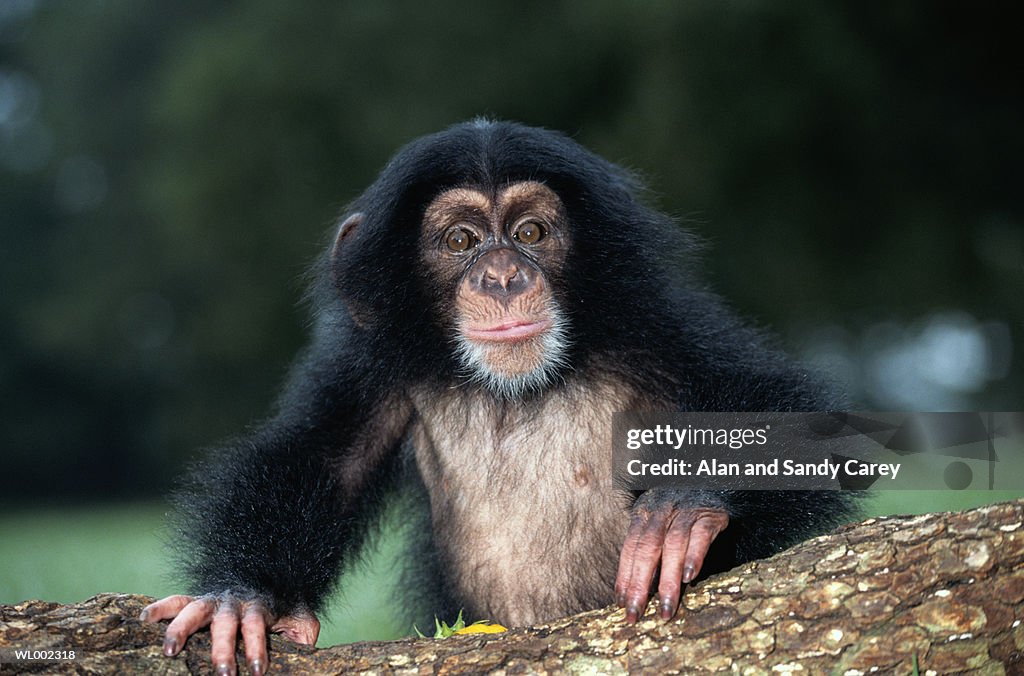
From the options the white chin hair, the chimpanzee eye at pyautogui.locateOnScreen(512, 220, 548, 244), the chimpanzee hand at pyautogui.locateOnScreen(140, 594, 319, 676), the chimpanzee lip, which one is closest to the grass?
the chimpanzee hand at pyautogui.locateOnScreen(140, 594, 319, 676)

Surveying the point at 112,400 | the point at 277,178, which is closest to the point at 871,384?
the point at 277,178

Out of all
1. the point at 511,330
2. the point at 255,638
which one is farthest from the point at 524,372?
the point at 255,638

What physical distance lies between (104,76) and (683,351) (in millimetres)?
20776

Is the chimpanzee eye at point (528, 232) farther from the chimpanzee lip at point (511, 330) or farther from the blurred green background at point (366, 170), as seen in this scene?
the blurred green background at point (366, 170)

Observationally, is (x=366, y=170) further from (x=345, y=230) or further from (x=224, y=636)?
(x=224, y=636)

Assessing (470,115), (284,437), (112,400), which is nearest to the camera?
(284,437)

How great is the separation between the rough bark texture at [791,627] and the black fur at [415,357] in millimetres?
912

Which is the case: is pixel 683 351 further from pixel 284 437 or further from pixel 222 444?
pixel 222 444

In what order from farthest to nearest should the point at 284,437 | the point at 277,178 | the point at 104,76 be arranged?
the point at 104,76, the point at 277,178, the point at 284,437

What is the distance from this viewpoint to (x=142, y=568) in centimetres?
791

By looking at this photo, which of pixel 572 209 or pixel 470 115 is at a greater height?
pixel 470 115

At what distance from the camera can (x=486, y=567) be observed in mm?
3994

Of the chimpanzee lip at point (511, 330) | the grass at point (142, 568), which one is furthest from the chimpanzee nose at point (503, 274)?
the grass at point (142, 568)

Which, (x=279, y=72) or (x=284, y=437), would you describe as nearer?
(x=284, y=437)
